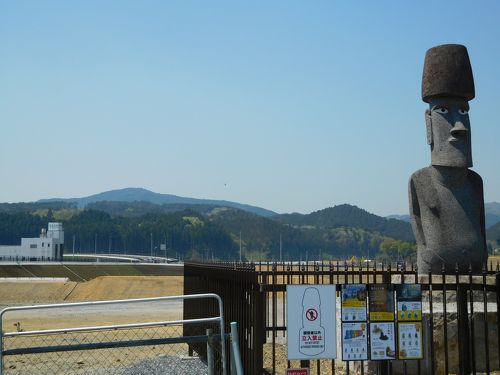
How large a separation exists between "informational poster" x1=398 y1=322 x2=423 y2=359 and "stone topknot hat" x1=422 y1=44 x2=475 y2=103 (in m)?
8.02

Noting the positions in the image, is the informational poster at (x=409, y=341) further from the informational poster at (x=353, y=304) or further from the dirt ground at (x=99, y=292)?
the dirt ground at (x=99, y=292)

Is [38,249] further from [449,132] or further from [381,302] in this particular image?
[381,302]

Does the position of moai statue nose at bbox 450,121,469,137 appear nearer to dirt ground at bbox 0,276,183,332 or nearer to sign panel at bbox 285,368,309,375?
sign panel at bbox 285,368,309,375

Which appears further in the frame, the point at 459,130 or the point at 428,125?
the point at 428,125

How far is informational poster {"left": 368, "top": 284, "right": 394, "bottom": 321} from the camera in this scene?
859 centimetres

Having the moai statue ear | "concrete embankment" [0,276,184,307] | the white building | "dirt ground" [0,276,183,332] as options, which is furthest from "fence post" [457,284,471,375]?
the white building

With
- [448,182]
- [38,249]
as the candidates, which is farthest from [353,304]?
[38,249]

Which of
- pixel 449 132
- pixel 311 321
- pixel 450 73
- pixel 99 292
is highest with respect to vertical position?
pixel 450 73

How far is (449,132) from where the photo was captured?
15.2m

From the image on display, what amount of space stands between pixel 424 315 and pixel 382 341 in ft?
11.6

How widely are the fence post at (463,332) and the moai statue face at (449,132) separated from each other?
6.25m

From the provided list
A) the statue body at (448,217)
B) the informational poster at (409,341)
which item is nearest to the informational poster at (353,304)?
the informational poster at (409,341)

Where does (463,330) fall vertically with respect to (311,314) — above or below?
below

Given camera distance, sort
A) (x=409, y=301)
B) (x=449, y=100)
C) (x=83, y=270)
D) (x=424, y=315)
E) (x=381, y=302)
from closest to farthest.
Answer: (x=381, y=302) → (x=409, y=301) → (x=424, y=315) → (x=449, y=100) → (x=83, y=270)
